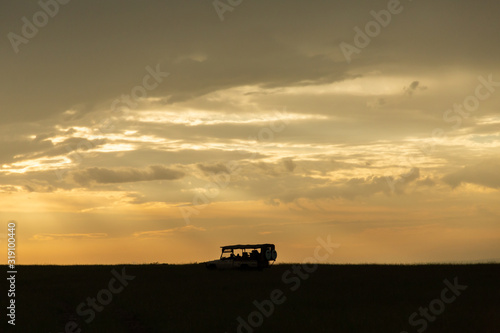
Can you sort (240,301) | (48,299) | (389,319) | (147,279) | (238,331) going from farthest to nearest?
(147,279), (48,299), (240,301), (389,319), (238,331)

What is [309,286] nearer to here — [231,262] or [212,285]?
[212,285]

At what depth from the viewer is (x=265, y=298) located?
34.8 meters

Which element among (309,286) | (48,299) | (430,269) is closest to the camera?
(48,299)

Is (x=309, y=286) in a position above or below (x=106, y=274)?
below

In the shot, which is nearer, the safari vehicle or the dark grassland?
the dark grassland

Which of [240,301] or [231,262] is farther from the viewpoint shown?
[231,262]

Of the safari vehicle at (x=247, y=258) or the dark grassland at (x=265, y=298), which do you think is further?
the safari vehicle at (x=247, y=258)

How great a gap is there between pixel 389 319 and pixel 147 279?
83.3ft

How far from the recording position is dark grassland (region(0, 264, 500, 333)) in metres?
26.9

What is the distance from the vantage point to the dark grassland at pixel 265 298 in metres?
26.9

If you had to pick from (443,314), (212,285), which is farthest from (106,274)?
(443,314)

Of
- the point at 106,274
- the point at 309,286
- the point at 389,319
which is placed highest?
the point at 106,274

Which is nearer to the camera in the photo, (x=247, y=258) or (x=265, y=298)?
(x=265, y=298)

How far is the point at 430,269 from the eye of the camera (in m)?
52.3
